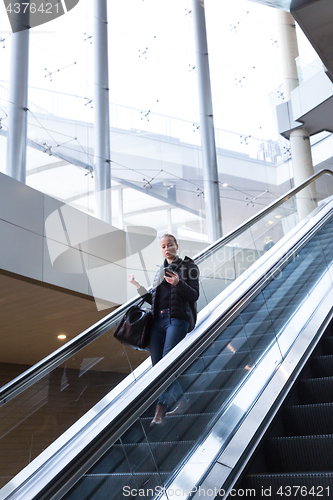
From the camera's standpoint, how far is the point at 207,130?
14844mm

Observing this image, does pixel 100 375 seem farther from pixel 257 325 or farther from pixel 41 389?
pixel 257 325

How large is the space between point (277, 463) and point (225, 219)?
12.7 m

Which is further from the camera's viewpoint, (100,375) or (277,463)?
(100,375)

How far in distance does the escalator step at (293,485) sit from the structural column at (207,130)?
11.2 meters

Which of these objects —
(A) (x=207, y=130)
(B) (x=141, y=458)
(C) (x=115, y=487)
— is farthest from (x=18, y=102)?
(C) (x=115, y=487)

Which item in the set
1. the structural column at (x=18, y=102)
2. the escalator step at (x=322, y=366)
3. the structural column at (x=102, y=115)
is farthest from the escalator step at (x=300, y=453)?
the structural column at (x=102, y=115)

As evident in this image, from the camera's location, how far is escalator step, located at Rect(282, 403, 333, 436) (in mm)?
3395

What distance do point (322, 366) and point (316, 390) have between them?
16.5 inches

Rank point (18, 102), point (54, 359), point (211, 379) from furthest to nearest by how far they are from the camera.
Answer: point (18, 102), point (54, 359), point (211, 379)

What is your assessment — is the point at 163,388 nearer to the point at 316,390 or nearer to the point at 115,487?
the point at 115,487

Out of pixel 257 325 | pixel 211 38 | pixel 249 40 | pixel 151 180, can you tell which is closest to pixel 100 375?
pixel 257 325

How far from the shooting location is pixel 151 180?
46.4 ft

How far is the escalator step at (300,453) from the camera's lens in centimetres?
304

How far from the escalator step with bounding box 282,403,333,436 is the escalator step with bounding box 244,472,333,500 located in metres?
0.75
